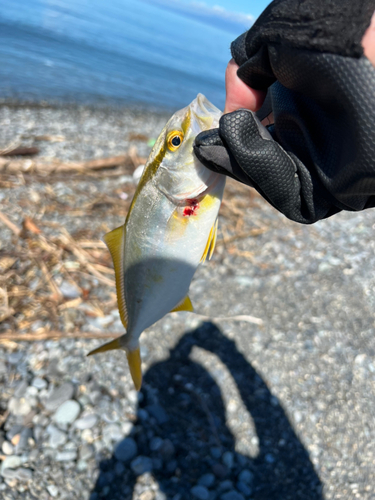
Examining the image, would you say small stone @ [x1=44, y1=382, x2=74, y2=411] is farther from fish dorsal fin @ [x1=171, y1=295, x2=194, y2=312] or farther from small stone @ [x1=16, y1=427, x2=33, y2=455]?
fish dorsal fin @ [x1=171, y1=295, x2=194, y2=312]

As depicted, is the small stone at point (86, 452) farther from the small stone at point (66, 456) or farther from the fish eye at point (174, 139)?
the fish eye at point (174, 139)

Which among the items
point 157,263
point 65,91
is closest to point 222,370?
point 157,263

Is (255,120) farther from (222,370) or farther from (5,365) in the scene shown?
(5,365)

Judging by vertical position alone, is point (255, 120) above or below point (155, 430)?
above

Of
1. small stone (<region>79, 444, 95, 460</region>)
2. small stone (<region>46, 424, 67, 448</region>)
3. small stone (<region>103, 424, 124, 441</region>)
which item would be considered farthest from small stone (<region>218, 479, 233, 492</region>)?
small stone (<region>46, 424, 67, 448</region>)

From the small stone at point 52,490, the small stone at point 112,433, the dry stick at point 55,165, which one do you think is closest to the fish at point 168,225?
the small stone at point 112,433
